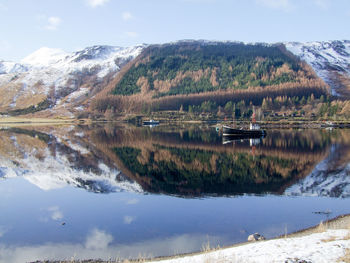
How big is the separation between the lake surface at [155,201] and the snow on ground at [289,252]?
3.57m

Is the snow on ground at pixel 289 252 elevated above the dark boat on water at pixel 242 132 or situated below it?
above

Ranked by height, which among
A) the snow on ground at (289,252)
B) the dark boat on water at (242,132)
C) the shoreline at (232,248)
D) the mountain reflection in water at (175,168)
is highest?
the snow on ground at (289,252)

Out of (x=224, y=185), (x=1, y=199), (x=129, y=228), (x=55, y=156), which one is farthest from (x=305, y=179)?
(x=55, y=156)

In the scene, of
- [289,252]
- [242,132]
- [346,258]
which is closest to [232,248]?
[289,252]

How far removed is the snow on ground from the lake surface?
357 centimetres

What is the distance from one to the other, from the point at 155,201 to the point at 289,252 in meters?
14.3

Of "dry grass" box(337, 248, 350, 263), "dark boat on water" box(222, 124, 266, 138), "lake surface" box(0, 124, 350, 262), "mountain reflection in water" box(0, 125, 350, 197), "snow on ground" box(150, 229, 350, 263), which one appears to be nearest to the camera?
"dry grass" box(337, 248, 350, 263)

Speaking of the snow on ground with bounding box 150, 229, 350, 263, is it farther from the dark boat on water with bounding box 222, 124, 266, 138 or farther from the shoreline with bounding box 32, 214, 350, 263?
the dark boat on water with bounding box 222, 124, 266, 138

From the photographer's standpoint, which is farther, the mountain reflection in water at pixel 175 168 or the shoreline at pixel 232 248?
the mountain reflection in water at pixel 175 168

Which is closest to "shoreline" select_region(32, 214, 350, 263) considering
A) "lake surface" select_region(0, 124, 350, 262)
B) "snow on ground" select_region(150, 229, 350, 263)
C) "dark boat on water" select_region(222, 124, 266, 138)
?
"snow on ground" select_region(150, 229, 350, 263)

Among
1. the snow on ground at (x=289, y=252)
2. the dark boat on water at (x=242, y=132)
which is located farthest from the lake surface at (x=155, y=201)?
the dark boat on water at (x=242, y=132)

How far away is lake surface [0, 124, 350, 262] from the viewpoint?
17.8m

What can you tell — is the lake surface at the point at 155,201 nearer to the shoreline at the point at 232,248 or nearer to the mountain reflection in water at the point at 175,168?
the mountain reflection in water at the point at 175,168

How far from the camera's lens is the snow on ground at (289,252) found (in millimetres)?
12047
